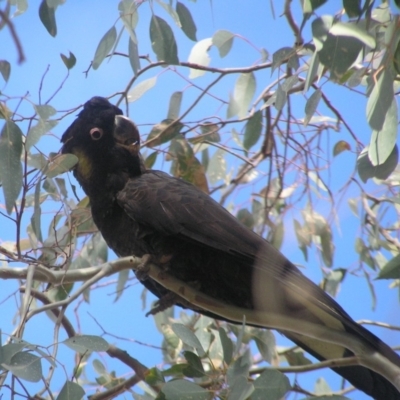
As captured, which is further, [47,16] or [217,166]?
[217,166]

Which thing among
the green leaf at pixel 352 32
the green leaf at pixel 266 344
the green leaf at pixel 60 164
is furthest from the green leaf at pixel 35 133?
the green leaf at pixel 266 344

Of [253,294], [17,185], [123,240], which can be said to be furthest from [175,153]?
[17,185]

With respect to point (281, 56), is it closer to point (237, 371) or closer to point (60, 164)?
point (60, 164)

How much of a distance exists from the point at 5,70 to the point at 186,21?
56 cm

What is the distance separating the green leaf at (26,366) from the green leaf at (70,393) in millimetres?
73

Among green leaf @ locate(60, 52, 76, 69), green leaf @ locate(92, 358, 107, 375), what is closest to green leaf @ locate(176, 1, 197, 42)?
green leaf @ locate(60, 52, 76, 69)

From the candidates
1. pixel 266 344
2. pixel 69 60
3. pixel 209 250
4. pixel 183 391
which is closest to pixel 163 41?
pixel 69 60

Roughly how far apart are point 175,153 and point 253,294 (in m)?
0.89

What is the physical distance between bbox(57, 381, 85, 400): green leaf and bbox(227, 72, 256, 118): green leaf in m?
1.64

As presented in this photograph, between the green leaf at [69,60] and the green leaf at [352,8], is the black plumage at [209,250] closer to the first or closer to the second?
the green leaf at [69,60]

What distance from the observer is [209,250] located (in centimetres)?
210

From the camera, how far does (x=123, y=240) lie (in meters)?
2.14

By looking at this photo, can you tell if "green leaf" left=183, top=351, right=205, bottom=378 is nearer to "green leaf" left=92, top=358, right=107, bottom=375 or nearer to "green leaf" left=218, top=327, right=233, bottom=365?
"green leaf" left=218, top=327, right=233, bottom=365

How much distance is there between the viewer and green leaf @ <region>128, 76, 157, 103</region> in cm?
268
